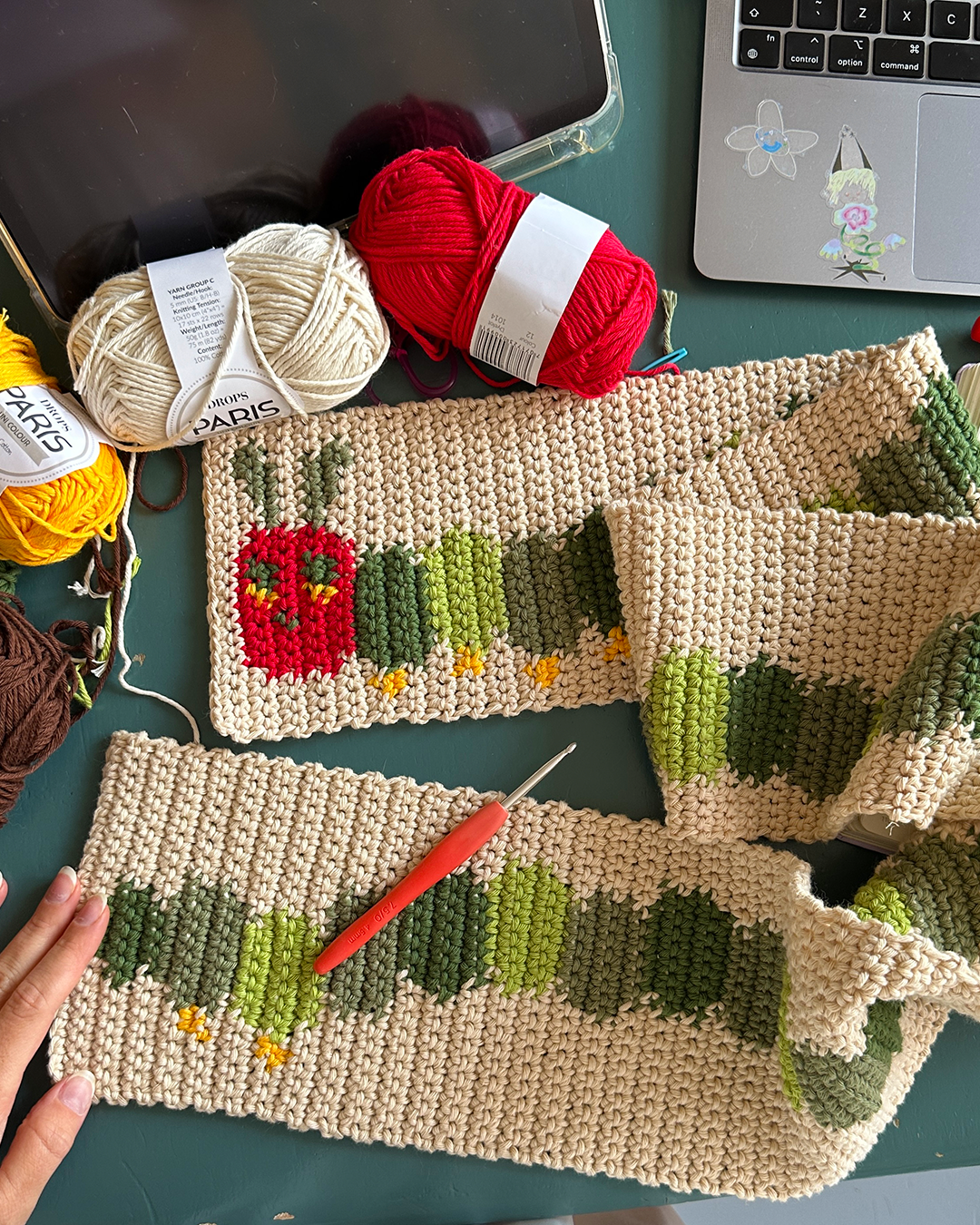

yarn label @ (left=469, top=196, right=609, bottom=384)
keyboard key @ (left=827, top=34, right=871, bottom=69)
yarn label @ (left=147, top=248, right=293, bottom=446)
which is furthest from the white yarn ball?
keyboard key @ (left=827, top=34, right=871, bottom=69)

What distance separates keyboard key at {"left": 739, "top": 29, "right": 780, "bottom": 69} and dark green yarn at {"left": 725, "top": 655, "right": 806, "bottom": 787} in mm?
505

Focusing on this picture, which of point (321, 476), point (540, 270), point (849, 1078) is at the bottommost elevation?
point (849, 1078)

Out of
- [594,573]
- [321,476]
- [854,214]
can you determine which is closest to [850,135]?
[854,214]

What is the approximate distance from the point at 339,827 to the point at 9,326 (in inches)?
20.1

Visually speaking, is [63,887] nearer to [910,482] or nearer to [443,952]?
[443,952]

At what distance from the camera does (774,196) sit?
0.80 metres

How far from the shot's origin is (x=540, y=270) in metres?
0.71

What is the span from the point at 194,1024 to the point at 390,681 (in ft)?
1.06

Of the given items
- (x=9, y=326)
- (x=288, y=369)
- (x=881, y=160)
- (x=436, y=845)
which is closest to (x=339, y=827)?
(x=436, y=845)

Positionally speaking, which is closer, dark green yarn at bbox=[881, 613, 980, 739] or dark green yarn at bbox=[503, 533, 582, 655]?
dark green yarn at bbox=[881, 613, 980, 739]

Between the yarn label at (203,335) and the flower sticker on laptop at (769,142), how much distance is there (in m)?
0.44

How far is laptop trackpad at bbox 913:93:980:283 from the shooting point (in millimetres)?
794

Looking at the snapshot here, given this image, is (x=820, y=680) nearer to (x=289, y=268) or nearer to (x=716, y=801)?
(x=716, y=801)

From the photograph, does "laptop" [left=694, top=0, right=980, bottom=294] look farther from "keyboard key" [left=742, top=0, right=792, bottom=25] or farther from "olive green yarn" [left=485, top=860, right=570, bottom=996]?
"olive green yarn" [left=485, top=860, right=570, bottom=996]
